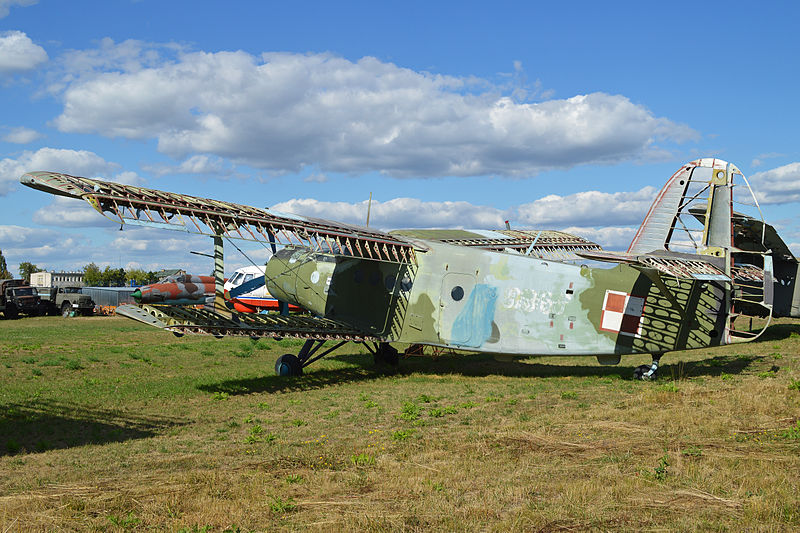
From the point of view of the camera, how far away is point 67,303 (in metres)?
53.7

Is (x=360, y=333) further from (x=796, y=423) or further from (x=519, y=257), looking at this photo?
(x=796, y=423)

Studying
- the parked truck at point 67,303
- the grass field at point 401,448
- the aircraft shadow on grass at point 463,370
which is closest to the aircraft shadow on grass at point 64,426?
the grass field at point 401,448

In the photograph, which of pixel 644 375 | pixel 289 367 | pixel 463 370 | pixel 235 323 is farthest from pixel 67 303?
pixel 644 375

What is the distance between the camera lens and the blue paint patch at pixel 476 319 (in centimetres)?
1906

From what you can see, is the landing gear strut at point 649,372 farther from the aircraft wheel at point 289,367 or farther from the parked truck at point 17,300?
the parked truck at point 17,300

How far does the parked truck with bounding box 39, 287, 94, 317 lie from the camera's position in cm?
5331

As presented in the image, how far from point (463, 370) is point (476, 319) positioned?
11.5 feet

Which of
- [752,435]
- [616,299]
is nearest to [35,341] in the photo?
[616,299]

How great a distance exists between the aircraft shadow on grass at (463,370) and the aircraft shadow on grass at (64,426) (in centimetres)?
360

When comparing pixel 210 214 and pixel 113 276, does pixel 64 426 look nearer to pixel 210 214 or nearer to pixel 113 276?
pixel 210 214

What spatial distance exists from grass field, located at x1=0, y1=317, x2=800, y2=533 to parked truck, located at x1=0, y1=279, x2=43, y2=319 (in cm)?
3258

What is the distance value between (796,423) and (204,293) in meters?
24.3

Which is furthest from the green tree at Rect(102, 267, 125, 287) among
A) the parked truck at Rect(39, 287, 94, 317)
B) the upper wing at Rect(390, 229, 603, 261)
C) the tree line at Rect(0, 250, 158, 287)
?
the upper wing at Rect(390, 229, 603, 261)

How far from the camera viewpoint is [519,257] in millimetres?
19078
